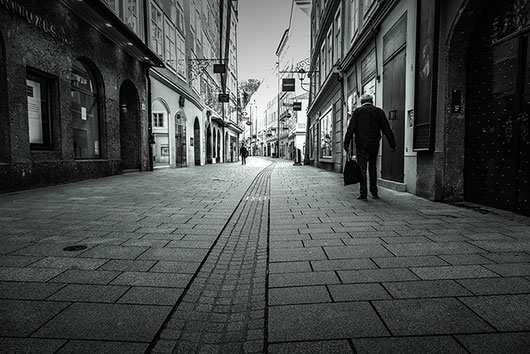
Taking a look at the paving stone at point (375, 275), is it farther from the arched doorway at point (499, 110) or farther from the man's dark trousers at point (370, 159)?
the man's dark trousers at point (370, 159)

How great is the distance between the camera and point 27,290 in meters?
2.12

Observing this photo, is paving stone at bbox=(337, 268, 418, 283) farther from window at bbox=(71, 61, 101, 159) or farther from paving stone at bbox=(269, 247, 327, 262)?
window at bbox=(71, 61, 101, 159)

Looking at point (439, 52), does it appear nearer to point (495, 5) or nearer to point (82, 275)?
point (495, 5)

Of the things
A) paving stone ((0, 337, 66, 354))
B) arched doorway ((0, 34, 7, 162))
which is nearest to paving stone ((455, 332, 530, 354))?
paving stone ((0, 337, 66, 354))

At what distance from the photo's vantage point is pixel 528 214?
13.9 ft

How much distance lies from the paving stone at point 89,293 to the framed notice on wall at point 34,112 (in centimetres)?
728

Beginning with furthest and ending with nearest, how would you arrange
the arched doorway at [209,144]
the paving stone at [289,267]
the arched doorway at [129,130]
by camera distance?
1. the arched doorway at [209,144]
2. the arched doorway at [129,130]
3. the paving stone at [289,267]

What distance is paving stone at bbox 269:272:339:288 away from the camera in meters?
2.25

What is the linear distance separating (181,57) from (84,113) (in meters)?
11.3

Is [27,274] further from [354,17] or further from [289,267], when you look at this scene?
[354,17]

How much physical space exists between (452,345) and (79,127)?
→ 11125 mm

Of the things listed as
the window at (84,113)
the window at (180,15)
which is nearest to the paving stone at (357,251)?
the window at (84,113)

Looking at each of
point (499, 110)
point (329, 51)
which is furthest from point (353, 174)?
point (329, 51)

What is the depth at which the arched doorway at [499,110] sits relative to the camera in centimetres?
431
